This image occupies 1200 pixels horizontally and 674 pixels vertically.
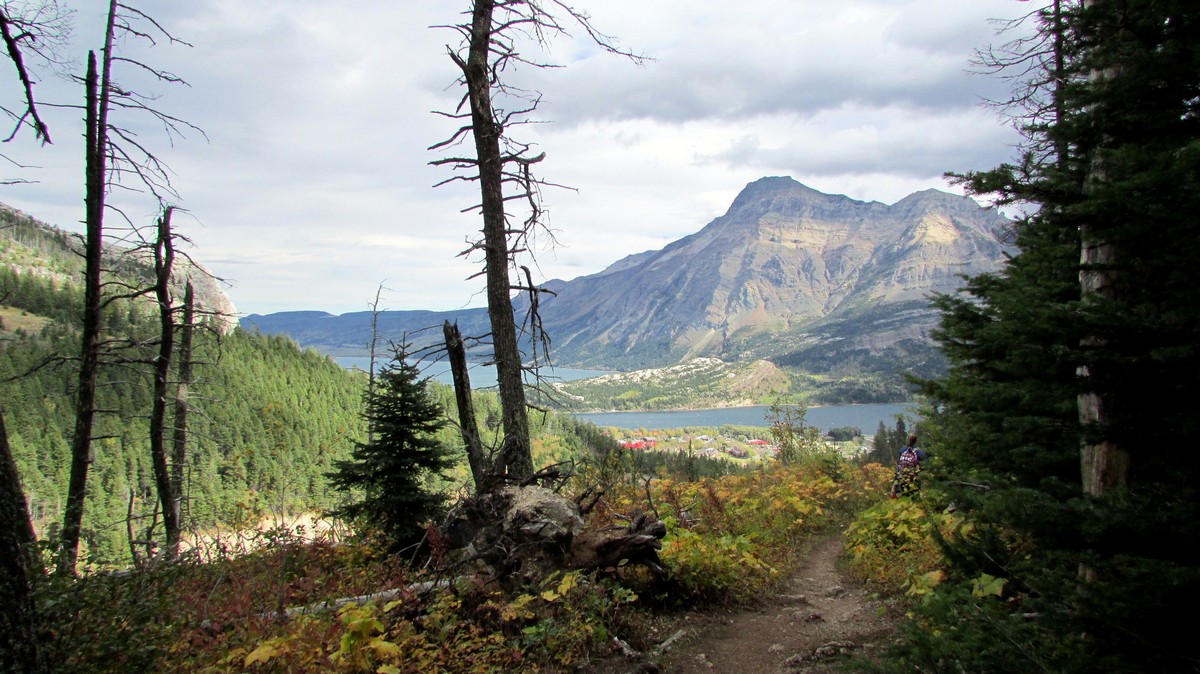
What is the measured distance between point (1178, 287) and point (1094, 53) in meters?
1.71

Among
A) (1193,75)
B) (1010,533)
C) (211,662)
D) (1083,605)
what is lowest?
(1010,533)

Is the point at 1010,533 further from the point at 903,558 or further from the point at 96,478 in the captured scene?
the point at 96,478

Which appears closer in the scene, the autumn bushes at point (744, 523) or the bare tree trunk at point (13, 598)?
the bare tree trunk at point (13, 598)

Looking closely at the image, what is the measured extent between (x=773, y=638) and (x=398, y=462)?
5952mm

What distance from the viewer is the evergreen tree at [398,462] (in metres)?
9.13

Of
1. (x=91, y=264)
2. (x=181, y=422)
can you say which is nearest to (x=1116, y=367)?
(x=91, y=264)

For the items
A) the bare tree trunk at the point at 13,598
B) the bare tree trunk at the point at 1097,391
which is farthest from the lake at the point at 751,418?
the bare tree trunk at the point at 13,598

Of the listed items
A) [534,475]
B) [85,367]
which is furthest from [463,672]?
[85,367]

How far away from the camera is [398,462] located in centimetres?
919

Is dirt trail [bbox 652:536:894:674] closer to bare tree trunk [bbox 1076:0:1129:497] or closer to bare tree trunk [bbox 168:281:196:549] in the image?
bare tree trunk [bbox 1076:0:1129:497]

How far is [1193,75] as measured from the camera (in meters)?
3.29

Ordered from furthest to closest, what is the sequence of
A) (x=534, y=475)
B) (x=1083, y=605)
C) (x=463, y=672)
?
(x=534, y=475)
(x=463, y=672)
(x=1083, y=605)

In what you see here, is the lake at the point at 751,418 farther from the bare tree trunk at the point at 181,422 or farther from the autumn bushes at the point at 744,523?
the bare tree trunk at the point at 181,422

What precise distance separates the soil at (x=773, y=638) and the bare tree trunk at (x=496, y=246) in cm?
294
